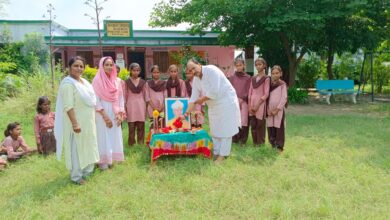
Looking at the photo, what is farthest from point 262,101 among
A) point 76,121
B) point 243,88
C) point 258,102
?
point 76,121

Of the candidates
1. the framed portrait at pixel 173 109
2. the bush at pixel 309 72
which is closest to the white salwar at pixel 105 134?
the framed portrait at pixel 173 109

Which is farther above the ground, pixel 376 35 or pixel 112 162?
pixel 376 35

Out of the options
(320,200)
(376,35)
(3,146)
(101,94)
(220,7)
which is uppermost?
(220,7)

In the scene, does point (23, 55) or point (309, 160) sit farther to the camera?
point (23, 55)

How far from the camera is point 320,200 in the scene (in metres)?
3.49

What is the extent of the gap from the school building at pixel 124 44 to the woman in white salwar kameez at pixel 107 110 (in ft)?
38.8

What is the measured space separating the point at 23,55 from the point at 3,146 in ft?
42.9

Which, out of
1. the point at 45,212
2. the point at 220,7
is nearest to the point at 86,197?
the point at 45,212

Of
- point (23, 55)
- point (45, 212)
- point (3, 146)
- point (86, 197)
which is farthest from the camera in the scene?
point (23, 55)

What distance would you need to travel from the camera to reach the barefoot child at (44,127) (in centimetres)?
517

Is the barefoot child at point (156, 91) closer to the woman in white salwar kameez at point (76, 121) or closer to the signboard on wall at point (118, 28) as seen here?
the woman in white salwar kameez at point (76, 121)

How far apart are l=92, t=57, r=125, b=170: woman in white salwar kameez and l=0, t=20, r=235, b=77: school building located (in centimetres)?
1182

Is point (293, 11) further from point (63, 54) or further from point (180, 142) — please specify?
point (63, 54)

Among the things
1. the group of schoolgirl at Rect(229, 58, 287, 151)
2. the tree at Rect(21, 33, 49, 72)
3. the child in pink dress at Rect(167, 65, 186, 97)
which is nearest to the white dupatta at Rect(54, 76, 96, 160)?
the child in pink dress at Rect(167, 65, 186, 97)
